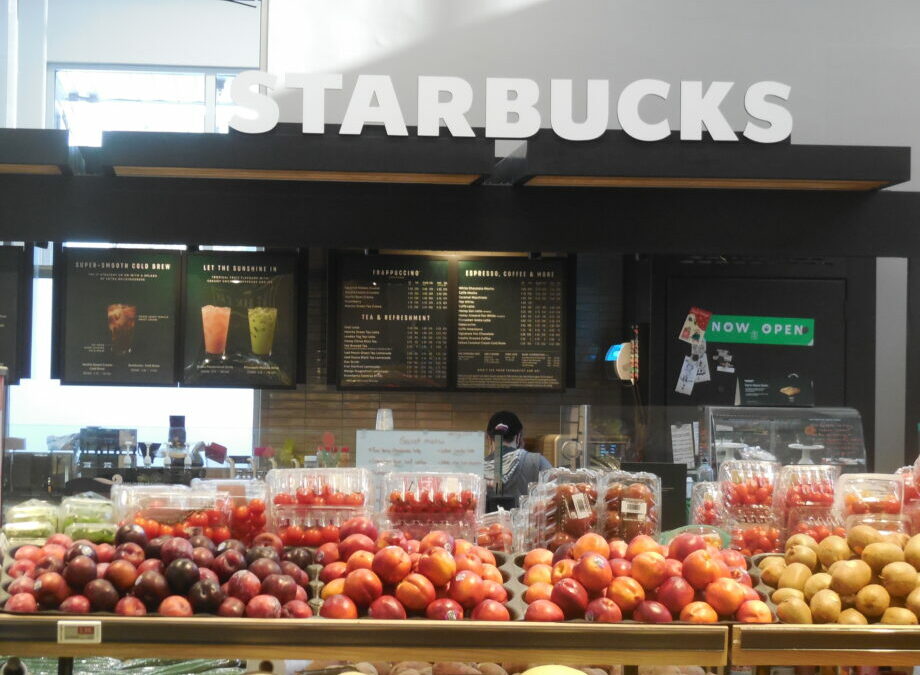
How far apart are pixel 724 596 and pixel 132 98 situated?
9.71 m

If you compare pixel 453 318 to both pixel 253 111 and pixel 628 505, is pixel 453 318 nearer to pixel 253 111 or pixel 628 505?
pixel 253 111

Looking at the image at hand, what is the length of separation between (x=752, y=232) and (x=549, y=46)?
191 cm

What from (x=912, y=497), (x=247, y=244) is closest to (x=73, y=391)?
(x=247, y=244)

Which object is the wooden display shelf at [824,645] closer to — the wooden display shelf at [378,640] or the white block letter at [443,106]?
the wooden display shelf at [378,640]

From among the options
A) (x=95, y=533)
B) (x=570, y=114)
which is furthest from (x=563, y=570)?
(x=570, y=114)

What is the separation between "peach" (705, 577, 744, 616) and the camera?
2.74 meters

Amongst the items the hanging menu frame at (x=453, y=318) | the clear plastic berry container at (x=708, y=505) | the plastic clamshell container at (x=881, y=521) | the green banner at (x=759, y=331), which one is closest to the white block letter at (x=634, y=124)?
the hanging menu frame at (x=453, y=318)

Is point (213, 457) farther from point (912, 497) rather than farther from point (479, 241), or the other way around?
point (912, 497)

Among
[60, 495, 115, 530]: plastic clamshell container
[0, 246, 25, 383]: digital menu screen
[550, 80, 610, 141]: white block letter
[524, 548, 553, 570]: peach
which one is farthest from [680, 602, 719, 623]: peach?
[0, 246, 25, 383]: digital menu screen

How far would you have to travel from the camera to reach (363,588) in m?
2.78

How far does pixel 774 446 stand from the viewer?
587cm

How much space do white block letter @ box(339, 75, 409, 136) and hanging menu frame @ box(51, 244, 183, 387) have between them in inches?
67.1

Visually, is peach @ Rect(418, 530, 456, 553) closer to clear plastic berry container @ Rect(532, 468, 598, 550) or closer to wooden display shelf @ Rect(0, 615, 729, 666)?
wooden display shelf @ Rect(0, 615, 729, 666)

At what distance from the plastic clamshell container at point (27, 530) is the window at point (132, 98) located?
7.42 metres
